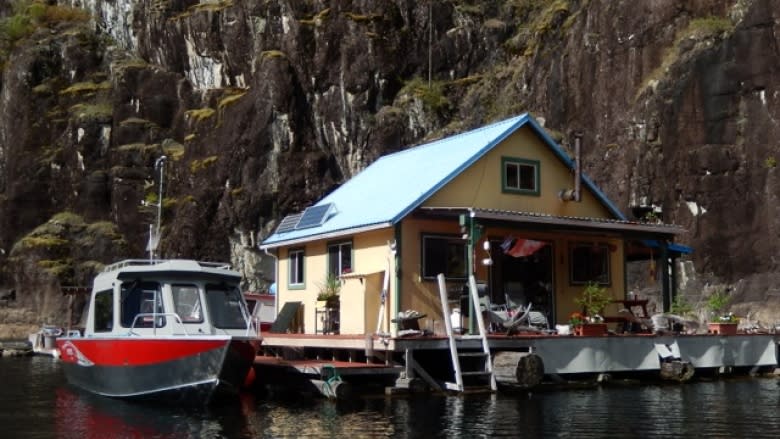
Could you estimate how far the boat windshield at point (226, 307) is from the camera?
20266mm

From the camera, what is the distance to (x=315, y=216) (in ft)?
89.7

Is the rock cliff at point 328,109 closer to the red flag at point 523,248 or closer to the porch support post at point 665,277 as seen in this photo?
the porch support post at point 665,277

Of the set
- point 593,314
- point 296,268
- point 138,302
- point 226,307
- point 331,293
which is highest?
point 296,268

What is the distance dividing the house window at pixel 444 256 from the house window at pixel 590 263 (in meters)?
4.07

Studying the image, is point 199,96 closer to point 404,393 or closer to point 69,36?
point 69,36

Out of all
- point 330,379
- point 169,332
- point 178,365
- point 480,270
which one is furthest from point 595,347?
point 169,332

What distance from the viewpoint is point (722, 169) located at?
1929 inches

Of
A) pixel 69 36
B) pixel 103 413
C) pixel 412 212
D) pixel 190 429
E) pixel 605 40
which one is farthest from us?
pixel 69 36

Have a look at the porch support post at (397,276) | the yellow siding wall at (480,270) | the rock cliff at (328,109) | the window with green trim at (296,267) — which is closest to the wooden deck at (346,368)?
the porch support post at (397,276)

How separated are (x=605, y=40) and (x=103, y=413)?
4549 cm

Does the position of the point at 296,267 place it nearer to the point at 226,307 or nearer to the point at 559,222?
the point at 226,307

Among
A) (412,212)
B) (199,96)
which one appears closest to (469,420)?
(412,212)

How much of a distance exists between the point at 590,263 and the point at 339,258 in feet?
24.7

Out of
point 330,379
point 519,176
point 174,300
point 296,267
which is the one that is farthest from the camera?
point 296,267
